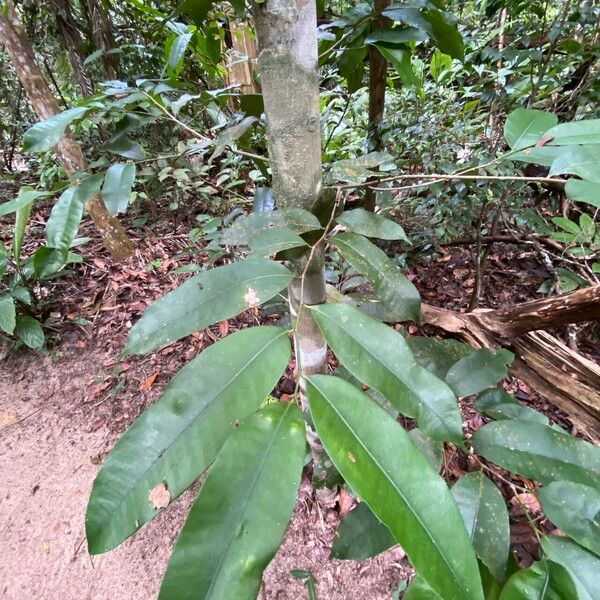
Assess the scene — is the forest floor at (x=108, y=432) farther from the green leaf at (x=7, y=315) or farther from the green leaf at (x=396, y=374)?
the green leaf at (x=396, y=374)

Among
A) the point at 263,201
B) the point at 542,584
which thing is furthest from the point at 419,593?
the point at 263,201

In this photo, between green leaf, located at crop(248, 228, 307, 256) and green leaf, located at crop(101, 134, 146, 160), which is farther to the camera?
green leaf, located at crop(101, 134, 146, 160)

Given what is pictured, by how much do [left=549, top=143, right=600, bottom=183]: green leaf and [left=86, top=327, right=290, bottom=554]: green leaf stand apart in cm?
44

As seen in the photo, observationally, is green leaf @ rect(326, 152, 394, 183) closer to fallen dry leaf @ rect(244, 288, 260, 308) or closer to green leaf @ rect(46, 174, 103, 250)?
fallen dry leaf @ rect(244, 288, 260, 308)

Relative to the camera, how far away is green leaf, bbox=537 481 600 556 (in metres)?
0.51

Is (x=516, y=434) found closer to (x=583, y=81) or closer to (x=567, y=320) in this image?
(x=567, y=320)

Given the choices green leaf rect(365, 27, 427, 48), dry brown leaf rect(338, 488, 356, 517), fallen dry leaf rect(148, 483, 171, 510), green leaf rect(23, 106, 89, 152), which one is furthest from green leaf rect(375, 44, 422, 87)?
dry brown leaf rect(338, 488, 356, 517)

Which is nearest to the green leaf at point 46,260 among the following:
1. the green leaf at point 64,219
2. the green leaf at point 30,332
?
the green leaf at point 64,219

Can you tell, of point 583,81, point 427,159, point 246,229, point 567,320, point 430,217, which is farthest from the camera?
point 430,217

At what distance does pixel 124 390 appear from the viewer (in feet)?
5.14

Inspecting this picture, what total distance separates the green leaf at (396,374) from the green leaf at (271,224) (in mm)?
165

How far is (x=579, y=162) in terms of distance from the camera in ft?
1.61

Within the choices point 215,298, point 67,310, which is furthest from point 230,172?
point 215,298

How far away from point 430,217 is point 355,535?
1231 millimetres
